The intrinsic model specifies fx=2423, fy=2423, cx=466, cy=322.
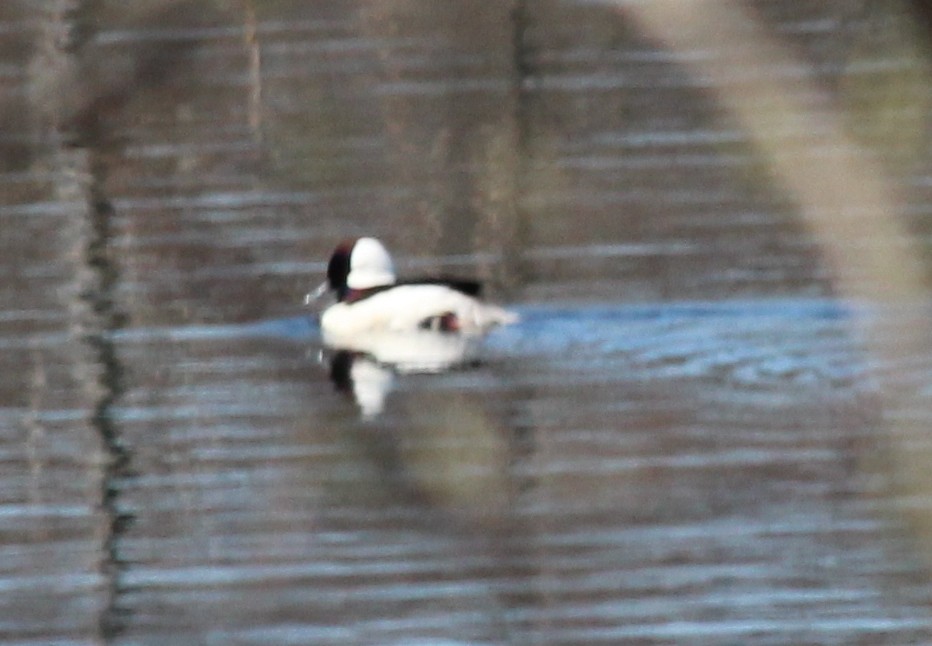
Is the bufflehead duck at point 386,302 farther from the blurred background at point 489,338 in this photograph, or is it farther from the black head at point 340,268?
the blurred background at point 489,338

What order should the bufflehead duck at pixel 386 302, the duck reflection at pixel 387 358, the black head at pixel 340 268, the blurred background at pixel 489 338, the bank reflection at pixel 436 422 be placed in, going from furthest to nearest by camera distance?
1. the black head at pixel 340 268
2. the bufflehead duck at pixel 386 302
3. the duck reflection at pixel 387 358
4. the bank reflection at pixel 436 422
5. the blurred background at pixel 489 338

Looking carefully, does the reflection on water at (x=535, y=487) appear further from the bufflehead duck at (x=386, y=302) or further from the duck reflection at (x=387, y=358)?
the bufflehead duck at (x=386, y=302)

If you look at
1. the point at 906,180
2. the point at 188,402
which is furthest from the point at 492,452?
the point at 906,180

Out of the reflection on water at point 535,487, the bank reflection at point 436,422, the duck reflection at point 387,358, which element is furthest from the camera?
the duck reflection at point 387,358

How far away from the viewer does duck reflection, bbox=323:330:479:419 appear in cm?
1055

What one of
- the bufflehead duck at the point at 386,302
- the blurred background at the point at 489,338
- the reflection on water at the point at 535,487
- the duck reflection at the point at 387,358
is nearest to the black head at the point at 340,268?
the bufflehead duck at the point at 386,302

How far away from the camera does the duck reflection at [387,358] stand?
1055cm

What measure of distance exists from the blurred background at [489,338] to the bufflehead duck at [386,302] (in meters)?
0.16

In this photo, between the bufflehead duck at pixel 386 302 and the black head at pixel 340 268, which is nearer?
the bufflehead duck at pixel 386 302

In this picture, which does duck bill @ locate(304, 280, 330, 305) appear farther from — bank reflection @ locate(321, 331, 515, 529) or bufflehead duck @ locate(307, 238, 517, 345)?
bank reflection @ locate(321, 331, 515, 529)

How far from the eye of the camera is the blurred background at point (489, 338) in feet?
17.7

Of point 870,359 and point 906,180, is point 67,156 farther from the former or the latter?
point 870,359

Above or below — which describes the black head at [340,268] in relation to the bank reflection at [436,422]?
above

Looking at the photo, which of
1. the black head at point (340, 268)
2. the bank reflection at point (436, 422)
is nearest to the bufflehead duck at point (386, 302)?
the black head at point (340, 268)
